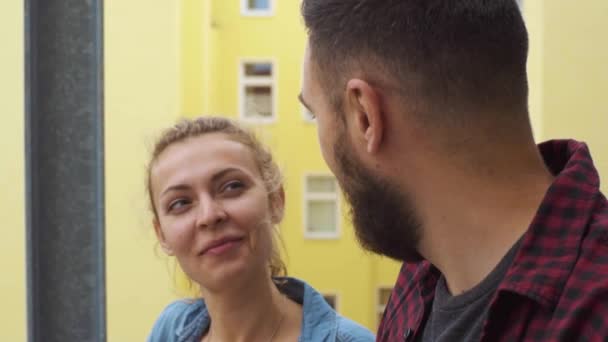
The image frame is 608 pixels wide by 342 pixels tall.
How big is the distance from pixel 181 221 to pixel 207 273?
0.07 metres

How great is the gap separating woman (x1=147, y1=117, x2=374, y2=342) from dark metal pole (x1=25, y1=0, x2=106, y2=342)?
0.10m

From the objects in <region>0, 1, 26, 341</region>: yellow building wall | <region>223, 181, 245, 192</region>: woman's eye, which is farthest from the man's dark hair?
<region>0, 1, 26, 341</region>: yellow building wall

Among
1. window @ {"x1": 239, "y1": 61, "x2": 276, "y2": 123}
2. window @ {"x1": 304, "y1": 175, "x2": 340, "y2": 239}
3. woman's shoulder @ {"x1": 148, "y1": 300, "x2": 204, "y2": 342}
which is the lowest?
window @ {"x1": 304, "y1": 175, "x2": 340, "y2": 239}

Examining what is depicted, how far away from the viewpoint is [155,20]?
23.3ft

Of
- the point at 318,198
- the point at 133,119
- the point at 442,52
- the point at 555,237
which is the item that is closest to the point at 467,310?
the point at 555,237

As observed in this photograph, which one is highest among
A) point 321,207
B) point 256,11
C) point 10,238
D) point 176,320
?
point 256,11

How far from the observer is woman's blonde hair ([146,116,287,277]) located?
1121 millimetres

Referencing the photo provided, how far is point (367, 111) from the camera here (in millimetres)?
724

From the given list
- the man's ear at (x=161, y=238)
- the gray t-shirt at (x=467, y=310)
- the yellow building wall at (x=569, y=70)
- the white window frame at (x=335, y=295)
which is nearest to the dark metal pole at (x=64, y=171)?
the man's ear at (x=161, y=238)

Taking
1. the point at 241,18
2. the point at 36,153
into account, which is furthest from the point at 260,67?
the point at 36,153

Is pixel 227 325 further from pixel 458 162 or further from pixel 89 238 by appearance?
pixel 458 162

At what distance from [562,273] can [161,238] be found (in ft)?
1.99

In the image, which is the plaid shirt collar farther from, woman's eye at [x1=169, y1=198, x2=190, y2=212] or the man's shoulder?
woman's eye at [x1=169, y1=198, x2=190, y2=212]

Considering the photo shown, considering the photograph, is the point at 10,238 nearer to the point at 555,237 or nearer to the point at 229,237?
the point at 229,237
